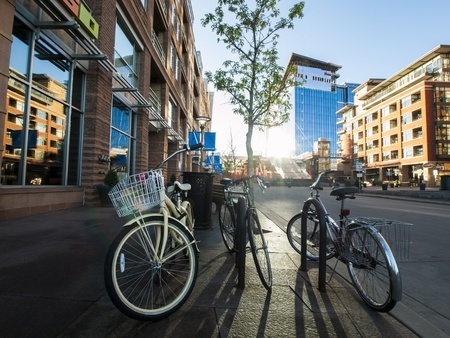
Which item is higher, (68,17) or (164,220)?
(68,17)

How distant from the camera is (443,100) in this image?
5341cm

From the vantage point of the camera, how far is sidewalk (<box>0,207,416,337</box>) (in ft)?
7.28

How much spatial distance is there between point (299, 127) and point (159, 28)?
122 metres

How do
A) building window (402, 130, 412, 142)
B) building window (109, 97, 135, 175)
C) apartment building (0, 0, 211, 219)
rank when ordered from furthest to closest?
building window (402, 130, 412, 142) → building window (109, 97, 135, 175) → apartment building (0, 0, 211, 219)

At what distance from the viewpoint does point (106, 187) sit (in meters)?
9.19

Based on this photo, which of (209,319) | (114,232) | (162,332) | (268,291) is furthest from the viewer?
(114,232)

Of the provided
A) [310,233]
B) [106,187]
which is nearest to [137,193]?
[310,233]

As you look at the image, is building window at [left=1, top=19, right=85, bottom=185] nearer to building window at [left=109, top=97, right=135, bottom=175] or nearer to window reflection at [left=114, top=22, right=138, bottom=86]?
building window at [left=109, top=97, right=135, bottom=175]

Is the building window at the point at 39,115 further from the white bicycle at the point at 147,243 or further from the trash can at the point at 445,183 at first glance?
the trash can at the point at 445,183

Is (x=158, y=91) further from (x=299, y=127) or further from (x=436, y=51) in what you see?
(x=299, y=127)

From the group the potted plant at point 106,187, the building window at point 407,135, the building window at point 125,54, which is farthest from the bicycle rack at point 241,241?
the building window at point 407,135

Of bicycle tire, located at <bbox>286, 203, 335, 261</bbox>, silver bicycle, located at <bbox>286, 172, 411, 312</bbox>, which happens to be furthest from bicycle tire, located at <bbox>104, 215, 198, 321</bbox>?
bicycle tire, located at <bbox>286, 203, 335, 261</bbox>

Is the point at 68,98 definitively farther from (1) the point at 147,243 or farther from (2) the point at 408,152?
(2) the point at 408,152

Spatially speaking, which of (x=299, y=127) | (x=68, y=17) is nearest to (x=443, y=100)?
(x=68, y=17)
